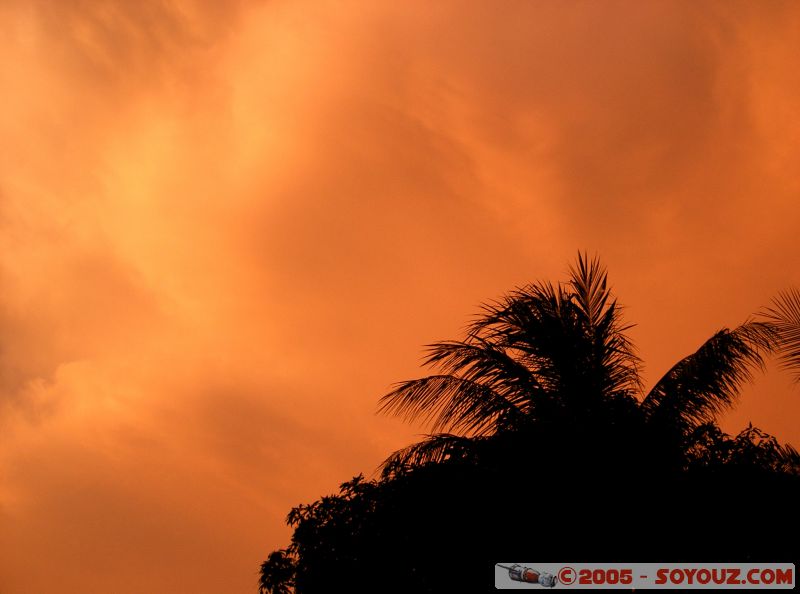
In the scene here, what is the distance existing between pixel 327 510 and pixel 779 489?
22.5 feet

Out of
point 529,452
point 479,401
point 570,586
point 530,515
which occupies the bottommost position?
point 570,586

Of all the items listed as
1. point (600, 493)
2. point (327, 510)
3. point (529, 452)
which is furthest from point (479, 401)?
point (327, 510)

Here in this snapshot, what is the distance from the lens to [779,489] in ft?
38.4

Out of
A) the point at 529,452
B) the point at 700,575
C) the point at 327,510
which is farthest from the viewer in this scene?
the point at 327,510

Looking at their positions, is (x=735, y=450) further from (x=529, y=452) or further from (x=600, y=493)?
(x=529, y=452)

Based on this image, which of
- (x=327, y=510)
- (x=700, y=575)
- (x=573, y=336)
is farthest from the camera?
(x=327, y=510)

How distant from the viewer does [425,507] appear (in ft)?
42.3

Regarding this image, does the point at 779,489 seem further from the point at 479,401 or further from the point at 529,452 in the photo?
the point at 479,401

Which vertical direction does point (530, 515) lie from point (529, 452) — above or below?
below

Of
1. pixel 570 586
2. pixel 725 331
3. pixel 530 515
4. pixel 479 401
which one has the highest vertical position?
pixel 725 331

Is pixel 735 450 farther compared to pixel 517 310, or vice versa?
pixel 517 310

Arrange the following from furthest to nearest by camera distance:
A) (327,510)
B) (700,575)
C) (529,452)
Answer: (327,510)
(529,452)
(700,575)

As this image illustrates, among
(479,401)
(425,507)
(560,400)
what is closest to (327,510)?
(425,507)

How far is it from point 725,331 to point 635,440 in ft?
7.58
